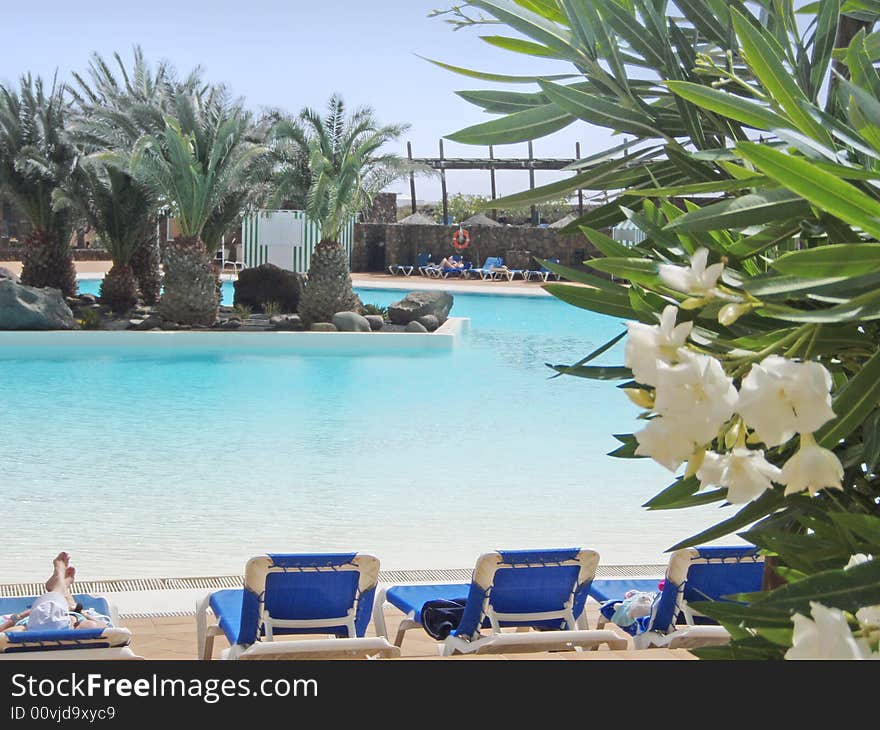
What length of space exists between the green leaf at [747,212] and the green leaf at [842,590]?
0.31 metres

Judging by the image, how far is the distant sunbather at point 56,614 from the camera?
4.63 metres

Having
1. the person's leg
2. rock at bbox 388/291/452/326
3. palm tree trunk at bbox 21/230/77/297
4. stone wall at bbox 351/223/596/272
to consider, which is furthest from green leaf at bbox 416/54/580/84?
stone wall at bbox 351/223/596/272

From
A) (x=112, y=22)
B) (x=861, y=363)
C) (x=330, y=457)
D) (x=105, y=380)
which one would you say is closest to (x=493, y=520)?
(x=330, y=457)

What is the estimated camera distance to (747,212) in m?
0.96

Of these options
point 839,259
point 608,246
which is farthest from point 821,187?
point 608,246

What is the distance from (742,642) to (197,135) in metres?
20.0

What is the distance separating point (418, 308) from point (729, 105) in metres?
19.9

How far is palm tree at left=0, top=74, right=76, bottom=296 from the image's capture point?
21.3m

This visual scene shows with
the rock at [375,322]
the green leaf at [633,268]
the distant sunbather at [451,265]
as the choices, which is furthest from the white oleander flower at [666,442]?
the distant sunbather at [451,265]

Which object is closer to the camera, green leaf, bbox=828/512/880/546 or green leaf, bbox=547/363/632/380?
green leaf, bbox=828/512/880/546

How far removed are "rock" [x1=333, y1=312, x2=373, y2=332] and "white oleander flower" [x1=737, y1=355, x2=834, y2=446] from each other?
18.9 m

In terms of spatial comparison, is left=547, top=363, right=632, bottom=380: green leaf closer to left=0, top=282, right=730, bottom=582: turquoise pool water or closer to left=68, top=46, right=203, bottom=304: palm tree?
left=0, top=282, right=730, bottom=582: turquoise pool water

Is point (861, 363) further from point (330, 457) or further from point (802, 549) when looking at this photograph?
point (330, 457)

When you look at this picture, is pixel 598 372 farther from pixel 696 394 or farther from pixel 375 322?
pixel 375 322
